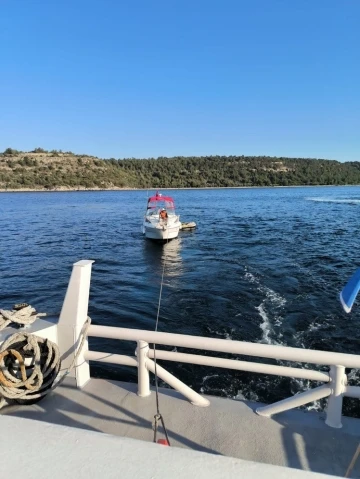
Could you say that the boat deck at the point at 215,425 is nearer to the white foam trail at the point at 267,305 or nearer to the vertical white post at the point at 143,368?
the vertical white post at the point at 143,368

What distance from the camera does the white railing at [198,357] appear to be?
9.66ft

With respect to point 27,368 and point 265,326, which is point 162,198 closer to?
point 265,326

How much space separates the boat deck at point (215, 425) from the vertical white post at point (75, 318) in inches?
10.9

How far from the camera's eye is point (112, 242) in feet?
89.8

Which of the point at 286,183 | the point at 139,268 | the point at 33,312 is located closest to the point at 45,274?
Answer: the point at 139,268

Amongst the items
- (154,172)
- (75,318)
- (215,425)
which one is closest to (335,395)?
(215,425)

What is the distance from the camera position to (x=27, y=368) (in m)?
3.61

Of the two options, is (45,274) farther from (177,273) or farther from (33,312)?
(33,312)

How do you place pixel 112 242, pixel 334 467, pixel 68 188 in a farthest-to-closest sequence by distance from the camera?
pixel 68 188 → pixel 112 242 → pixel 334 467

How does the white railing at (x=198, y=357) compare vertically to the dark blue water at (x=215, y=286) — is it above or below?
above

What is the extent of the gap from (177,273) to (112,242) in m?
11.6

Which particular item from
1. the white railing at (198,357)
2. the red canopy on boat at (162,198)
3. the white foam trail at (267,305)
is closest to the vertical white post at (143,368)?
the white railing at (198,357)

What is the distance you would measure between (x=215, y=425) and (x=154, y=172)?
576ft

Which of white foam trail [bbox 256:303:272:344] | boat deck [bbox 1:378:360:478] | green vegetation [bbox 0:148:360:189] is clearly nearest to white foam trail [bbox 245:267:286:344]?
white foam trail [bbox 256:303:272:344]
